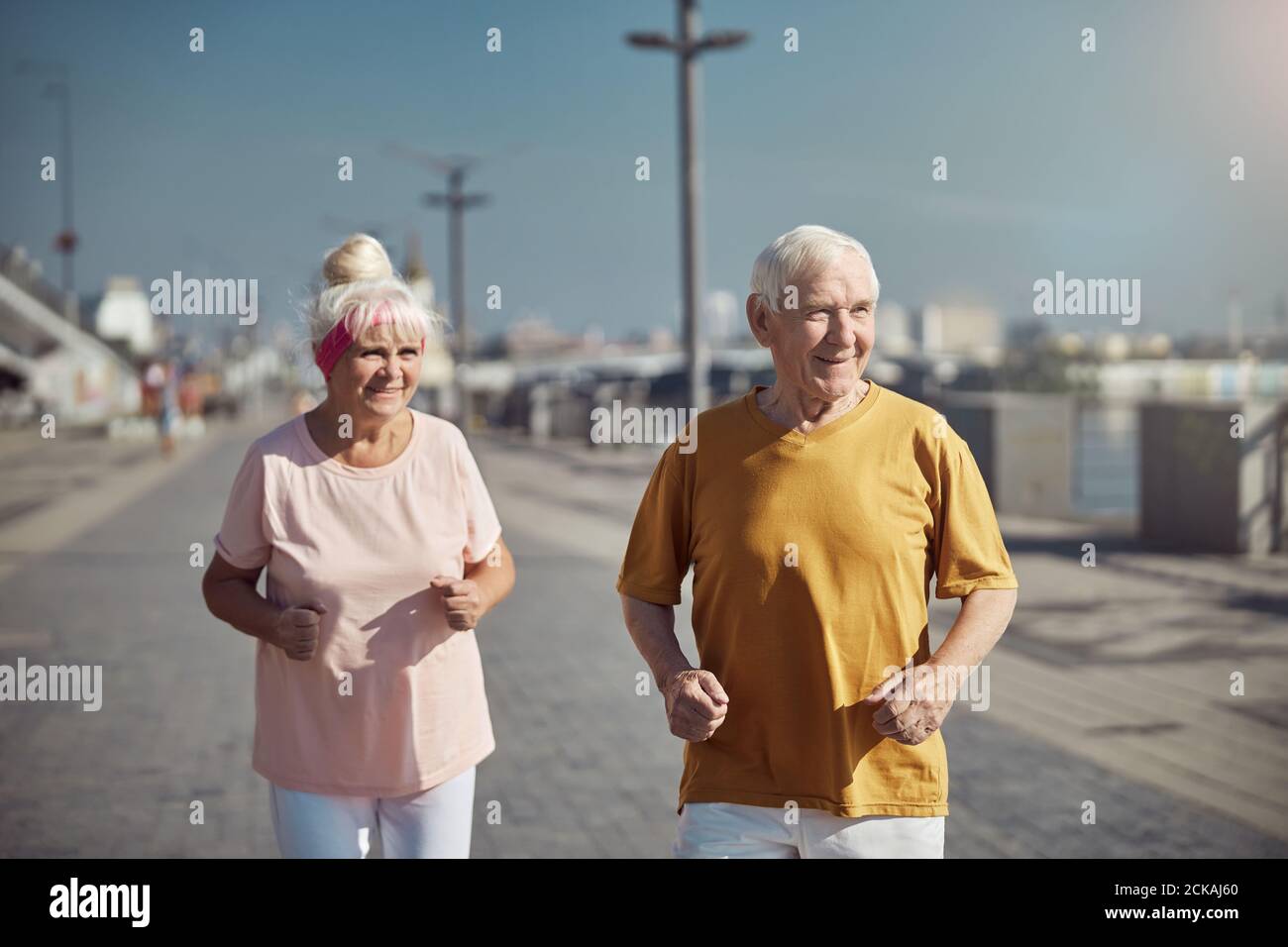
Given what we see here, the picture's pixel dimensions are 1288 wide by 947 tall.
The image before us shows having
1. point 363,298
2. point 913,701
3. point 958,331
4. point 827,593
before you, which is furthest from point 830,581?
point 958,331

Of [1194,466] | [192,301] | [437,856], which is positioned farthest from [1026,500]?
[437,856]

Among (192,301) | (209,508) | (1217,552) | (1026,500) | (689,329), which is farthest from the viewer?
(209,508)

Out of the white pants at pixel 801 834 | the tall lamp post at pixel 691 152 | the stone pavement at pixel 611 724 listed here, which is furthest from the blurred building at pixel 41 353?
the white pants at pixel 801 834

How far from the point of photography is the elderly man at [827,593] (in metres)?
2.93

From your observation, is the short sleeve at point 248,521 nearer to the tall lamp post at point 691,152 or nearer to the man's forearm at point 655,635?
the man's forearm at point 655,635

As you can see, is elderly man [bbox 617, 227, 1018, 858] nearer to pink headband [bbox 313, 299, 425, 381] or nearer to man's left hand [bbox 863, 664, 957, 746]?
man's left hand [bbox 863, 664, 957, 746]

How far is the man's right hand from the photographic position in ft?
9.52

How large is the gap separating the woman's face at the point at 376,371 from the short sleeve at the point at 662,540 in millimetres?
572

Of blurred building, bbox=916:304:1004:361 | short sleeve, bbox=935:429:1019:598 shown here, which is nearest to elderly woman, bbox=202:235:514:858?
short sleeve, bbox=935:429:1019:598

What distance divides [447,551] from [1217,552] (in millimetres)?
12272

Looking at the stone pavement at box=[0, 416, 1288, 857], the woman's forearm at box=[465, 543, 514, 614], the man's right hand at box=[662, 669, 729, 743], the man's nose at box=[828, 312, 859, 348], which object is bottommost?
the stone pavement at box=[0, 416, 1288, 857]

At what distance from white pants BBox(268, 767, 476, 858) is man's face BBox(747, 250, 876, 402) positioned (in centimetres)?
111

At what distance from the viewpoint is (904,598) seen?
296cm

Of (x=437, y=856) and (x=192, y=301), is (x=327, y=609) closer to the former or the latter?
(x=437, y=856)
